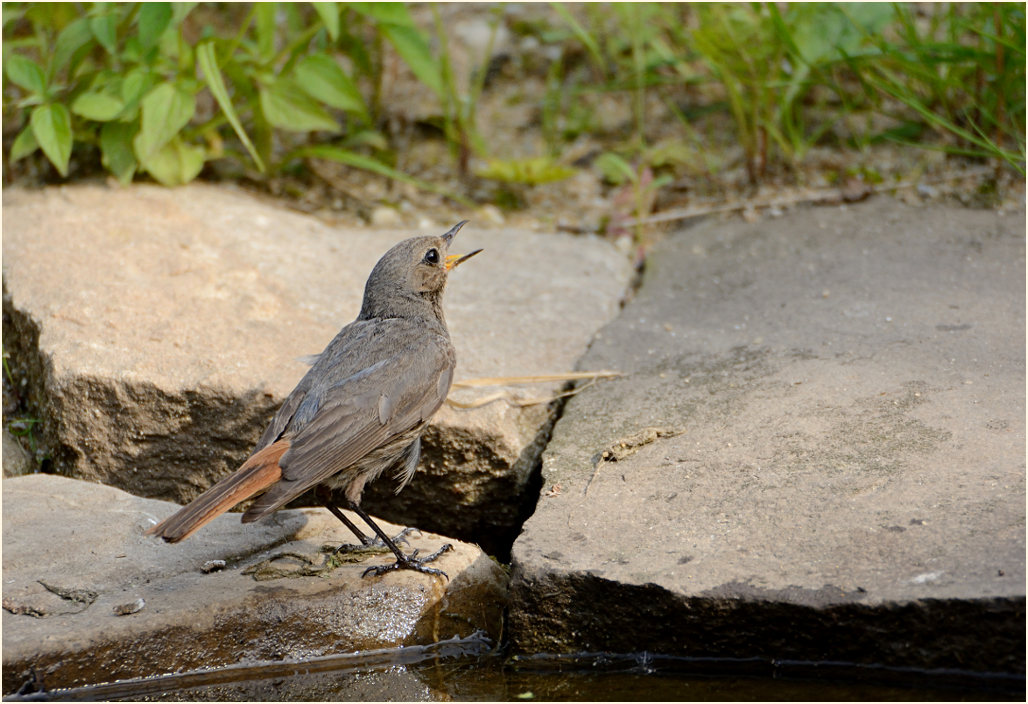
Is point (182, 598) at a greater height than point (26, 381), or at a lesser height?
lesser

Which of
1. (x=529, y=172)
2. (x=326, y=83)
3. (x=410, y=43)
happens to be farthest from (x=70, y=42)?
(x=529, y=172)

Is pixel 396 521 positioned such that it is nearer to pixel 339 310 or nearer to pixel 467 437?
pixel 467 437

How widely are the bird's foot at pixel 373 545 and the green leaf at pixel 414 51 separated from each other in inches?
110

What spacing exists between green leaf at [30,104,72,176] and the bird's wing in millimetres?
2227

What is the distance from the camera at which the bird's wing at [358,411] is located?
3.18 m

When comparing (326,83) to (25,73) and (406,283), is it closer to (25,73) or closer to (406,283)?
(25,73)

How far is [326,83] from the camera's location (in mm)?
5348

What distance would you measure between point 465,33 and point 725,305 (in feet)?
10.4

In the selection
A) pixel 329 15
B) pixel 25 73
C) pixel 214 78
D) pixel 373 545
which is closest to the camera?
pixel 373 545

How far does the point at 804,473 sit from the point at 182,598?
2.00 meters

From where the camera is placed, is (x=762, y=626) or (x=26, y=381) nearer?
(x=762, y=626)

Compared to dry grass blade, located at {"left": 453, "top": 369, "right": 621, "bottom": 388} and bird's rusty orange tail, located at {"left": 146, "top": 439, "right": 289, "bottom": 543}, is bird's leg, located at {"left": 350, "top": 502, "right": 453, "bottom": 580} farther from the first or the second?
dry grass blade, located at {"left": 453, "top": 369, "right": 621, "bottom": 388}

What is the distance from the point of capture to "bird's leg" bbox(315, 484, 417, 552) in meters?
3.54

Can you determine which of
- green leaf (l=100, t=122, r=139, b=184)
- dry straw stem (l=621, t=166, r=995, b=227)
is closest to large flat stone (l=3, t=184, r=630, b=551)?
green leaf (l=100, t=122, r=139, b=184)
